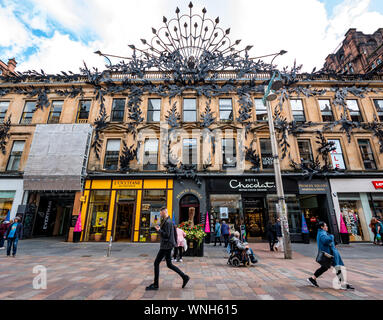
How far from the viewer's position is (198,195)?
14.0 metres

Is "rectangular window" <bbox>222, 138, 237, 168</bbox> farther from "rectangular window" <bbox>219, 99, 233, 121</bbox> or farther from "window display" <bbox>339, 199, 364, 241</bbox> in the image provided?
"window display" <bbox>339, 199, 364, 241</bbox>

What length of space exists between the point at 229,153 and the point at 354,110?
11638 millimetres

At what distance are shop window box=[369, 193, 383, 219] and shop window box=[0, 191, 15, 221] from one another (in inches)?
1070

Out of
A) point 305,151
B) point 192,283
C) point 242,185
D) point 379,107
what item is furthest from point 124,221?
point 379,107

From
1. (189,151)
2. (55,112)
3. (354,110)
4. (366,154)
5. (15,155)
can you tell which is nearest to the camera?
(366,154)

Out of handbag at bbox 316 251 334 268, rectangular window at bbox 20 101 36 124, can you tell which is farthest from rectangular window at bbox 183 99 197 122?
rectangular window at bbox 20 101 36 124

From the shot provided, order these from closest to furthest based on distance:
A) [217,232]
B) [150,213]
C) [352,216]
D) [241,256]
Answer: [241,256]
[217,232]
[352,216]
[150,213]

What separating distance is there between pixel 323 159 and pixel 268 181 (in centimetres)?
476

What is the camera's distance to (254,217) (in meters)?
14.0

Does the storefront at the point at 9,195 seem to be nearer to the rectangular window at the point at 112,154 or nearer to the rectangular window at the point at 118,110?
the rectangular window at the point at 112,154

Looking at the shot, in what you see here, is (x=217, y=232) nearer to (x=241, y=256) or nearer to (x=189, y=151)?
(x=241, y=256)

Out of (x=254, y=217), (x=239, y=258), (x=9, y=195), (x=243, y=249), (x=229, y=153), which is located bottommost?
(x=239, y=258)

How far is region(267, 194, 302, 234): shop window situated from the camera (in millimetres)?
13570

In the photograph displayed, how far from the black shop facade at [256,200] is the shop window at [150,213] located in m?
3.64
